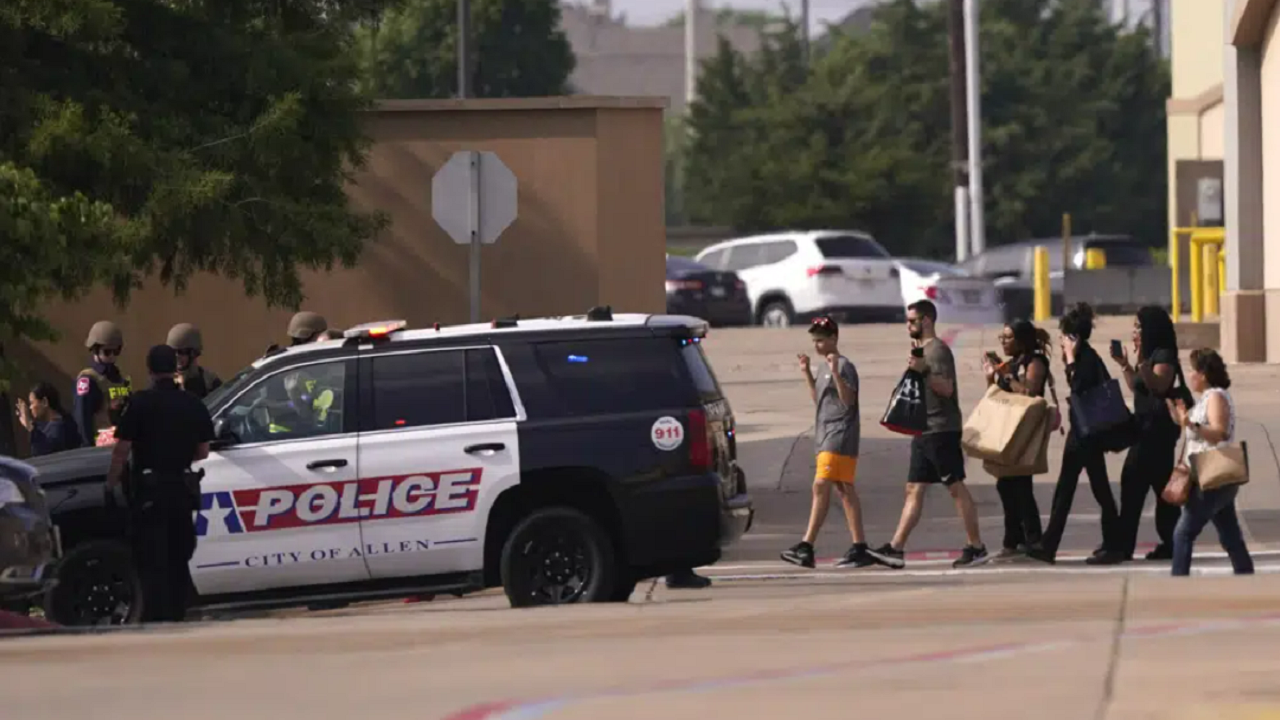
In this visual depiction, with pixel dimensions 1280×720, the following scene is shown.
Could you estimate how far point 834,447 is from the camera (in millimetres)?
13789

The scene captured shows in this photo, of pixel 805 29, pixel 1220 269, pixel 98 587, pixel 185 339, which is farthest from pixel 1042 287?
pixel 805 29

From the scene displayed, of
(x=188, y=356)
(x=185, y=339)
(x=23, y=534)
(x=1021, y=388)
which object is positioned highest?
(x=185, y=339)

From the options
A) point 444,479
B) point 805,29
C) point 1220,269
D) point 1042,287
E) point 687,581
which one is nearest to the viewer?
point 444,479

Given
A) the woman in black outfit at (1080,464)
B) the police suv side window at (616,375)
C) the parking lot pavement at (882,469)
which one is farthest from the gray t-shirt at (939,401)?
the police suv side window at (616,375)

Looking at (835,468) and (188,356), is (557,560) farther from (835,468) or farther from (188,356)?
(188,356)

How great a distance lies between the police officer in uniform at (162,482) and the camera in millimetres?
11250

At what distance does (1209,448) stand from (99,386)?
6.66 meters

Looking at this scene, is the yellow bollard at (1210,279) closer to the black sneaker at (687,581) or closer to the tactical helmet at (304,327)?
the tactical helmet at (304,327)

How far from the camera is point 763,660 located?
9281 millimetres

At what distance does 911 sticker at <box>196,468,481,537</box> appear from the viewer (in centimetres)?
1162

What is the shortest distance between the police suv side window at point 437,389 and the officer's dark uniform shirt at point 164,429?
97 cm

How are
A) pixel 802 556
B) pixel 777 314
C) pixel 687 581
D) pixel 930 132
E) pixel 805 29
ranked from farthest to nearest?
pixel 805 29
pixel 930 132
pixel 777 314
pixel 802 556
pixel 687 581

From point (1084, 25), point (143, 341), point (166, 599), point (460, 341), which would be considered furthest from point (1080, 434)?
point (1084, 25)

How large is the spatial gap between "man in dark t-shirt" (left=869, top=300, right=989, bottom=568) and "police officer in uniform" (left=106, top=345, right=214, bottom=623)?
4520 mm
